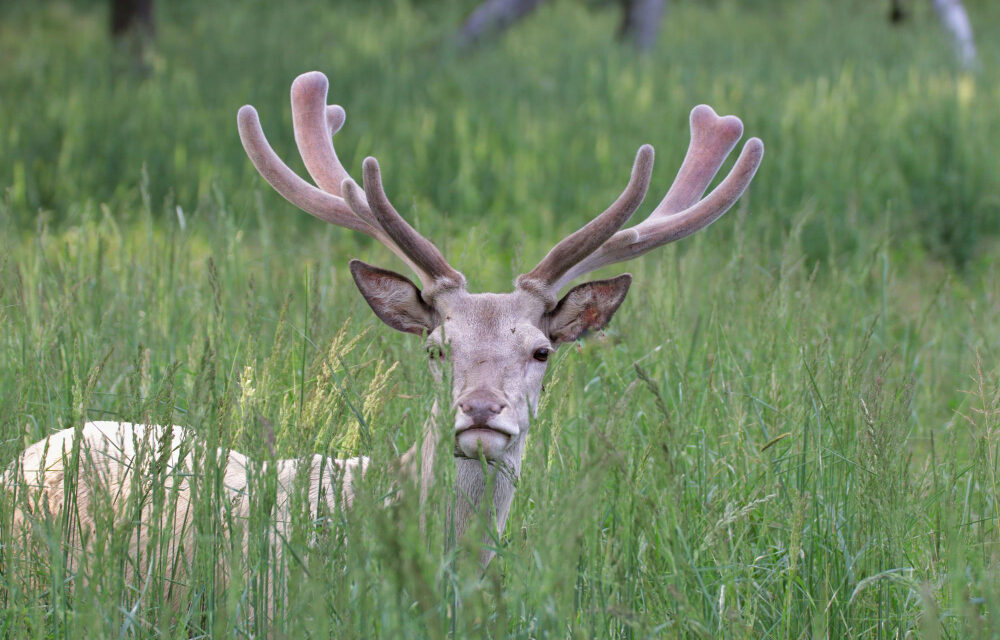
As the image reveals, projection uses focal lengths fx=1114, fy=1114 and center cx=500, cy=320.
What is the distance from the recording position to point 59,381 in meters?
3.27

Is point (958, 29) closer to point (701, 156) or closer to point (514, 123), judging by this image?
point (514, 123)

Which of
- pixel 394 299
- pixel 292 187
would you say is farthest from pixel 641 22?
pixel 394 299

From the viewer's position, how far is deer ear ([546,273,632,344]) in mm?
3059

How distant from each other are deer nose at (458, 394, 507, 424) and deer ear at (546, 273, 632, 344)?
22.8 inches

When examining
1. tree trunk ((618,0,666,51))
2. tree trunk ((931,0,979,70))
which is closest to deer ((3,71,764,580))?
tree trunk ((618,0,666,51))

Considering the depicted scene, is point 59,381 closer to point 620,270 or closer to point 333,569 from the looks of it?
point 333,569

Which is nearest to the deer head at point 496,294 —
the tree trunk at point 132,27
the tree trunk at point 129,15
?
the tree trunk at point 132,27

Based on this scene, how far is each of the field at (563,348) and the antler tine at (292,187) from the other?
0.28 meters

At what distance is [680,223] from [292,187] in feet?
3.86

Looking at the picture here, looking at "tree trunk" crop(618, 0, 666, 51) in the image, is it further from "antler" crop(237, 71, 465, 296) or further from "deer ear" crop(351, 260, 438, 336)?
"deer ear" crop(351, 260, 438, 336)

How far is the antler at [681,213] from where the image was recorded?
2984 mm

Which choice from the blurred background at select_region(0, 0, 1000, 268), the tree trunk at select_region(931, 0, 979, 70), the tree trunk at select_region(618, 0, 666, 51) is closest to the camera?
the blurred background at select_region(0, 0, 1000, 268)

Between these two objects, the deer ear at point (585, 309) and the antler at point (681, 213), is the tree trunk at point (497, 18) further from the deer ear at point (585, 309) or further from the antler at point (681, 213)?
the deer ear at point (585, 309)

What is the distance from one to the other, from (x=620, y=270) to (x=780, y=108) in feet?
11.9
